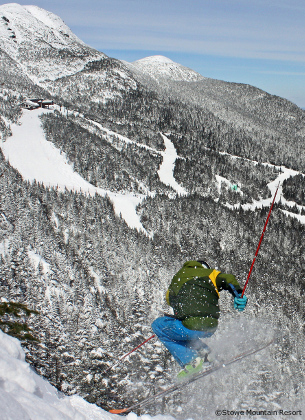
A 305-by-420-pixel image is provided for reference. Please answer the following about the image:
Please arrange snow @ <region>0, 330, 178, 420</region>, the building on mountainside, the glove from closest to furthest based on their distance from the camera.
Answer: snow @ <region>0, 330, 178, 420</region> < the glove < the building on mountainside

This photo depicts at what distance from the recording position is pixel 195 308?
8445mm

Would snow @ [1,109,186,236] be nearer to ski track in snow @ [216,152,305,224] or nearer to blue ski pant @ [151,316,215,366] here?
ski track in snow @ [216,152,305,224]

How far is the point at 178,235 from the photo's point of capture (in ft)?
325

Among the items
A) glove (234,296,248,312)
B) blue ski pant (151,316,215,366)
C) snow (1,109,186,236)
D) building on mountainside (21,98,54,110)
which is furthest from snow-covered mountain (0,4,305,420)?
glove (234,296,248,312)

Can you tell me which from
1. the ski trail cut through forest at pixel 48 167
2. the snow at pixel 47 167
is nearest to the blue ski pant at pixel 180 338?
the snow at pixel 47 167

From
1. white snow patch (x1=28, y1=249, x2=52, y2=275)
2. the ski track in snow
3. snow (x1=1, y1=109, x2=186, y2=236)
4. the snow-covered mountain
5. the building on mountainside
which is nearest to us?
the snow-covered mountain

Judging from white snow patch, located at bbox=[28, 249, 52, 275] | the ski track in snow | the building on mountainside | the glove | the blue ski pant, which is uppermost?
the building on mountainside

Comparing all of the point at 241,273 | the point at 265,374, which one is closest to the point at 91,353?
the point at 265,374

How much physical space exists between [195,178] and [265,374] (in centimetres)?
11212

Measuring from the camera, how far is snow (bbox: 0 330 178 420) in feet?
17.0

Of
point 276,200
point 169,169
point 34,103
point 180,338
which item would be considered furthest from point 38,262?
point 276,200

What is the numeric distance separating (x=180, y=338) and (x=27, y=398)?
14.5 feet

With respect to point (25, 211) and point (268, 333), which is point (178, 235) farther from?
point (268, 333)

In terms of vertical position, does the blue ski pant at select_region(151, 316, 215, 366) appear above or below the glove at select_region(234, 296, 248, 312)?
below
